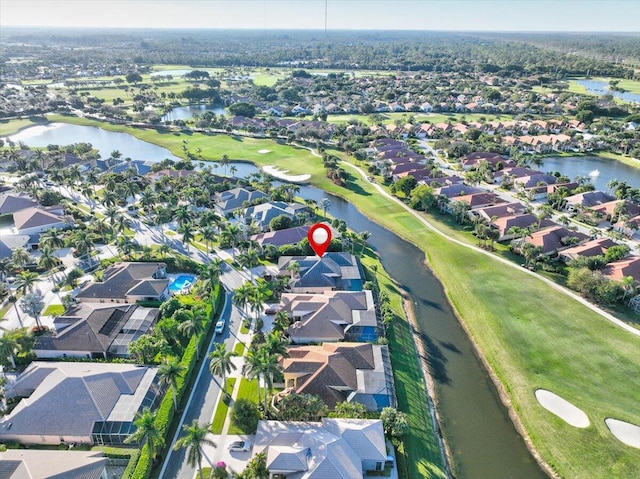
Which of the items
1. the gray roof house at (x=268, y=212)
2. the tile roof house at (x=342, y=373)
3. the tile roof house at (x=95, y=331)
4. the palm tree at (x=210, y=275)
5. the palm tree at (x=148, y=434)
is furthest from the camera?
the gray roof house at (x=268, y=212)

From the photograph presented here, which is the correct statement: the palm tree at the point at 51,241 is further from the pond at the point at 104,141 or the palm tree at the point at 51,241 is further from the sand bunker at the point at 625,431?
the sand bunker at the point at 625,431

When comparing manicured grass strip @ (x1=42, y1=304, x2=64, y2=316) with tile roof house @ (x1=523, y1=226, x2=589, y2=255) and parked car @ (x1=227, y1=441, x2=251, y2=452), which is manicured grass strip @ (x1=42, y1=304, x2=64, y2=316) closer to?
parked car @ (x1=227, y1=441, x2=251, y2=452)

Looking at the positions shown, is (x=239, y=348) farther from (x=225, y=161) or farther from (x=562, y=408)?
(x=225, y=161)

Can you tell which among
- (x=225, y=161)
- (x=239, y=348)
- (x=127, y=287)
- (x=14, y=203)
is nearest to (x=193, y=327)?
(x=239, y=348)

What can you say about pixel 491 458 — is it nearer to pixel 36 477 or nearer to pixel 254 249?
pixel 36 477

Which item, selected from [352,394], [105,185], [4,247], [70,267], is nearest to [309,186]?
[105,185]

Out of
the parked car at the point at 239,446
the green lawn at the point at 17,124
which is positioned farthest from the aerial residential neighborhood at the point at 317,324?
the green lawn at the point at 17,124
